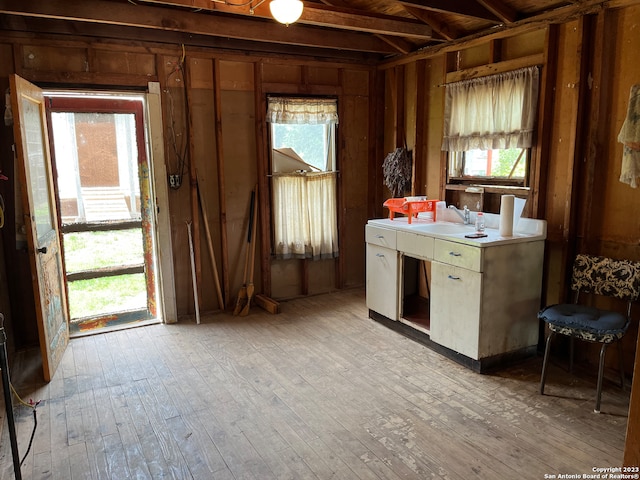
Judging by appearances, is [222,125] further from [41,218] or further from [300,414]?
[300,414]

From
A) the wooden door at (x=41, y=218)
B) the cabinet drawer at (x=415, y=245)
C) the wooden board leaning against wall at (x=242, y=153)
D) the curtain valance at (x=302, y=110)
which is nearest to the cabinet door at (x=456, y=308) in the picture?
the cabinet drawer at (x=415, y=245)

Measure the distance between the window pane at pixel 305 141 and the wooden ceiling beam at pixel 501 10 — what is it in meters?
1.95

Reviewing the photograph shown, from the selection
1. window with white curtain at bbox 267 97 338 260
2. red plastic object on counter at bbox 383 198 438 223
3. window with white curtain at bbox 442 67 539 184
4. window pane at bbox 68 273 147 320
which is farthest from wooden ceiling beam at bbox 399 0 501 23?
window pane at bbox 68 273 147 320

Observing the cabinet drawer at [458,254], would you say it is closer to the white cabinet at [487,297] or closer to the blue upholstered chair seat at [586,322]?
the white cabinet at [487,297]

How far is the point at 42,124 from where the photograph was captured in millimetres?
3508

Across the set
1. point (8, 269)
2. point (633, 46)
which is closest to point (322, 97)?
point (633, 46)

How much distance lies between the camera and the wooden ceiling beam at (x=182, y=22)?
3188 millimetres

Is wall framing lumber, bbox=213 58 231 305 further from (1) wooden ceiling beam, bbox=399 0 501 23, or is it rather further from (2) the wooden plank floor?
(1) wooden ceiling beam, bbox=399 0 501 23

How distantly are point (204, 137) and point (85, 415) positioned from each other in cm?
252

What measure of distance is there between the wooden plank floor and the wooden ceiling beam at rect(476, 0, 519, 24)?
2517 mm

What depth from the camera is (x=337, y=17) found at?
3.52m

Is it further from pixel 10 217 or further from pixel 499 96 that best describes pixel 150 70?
pixel 499 96

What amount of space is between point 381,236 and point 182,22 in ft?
7.53

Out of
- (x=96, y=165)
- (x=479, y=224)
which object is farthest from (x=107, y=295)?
(x=479, y=224)
